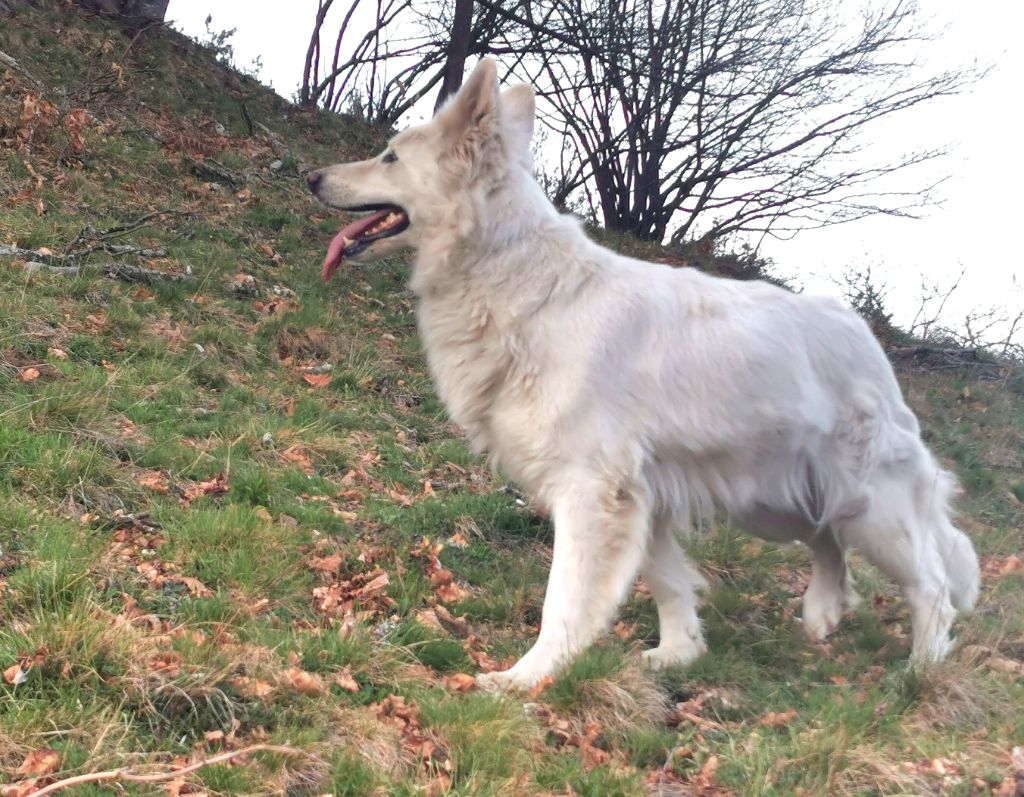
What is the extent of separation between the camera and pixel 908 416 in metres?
4.32

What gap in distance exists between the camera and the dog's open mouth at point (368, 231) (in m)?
4.18

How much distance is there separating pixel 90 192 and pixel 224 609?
21.7ft

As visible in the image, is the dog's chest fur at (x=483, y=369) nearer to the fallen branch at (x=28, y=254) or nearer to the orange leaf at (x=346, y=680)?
the orange leaf at (x=346, y=680)

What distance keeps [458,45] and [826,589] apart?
11247 millimetres

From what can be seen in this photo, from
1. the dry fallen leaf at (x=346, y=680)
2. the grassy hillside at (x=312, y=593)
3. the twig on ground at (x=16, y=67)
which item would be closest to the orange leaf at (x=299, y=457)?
the grassy hillside at (x=312, y=593)

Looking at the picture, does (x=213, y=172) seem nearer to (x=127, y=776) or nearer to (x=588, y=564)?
(x=588, y=564)

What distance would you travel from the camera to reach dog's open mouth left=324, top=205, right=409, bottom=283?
4.18 metres

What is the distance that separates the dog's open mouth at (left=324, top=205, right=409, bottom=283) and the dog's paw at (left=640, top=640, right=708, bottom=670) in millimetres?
2117

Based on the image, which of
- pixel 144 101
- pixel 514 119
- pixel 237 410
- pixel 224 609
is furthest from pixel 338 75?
pixel 224 609

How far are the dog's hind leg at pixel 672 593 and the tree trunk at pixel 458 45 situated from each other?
10575 mm

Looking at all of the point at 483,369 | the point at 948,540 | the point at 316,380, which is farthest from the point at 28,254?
the point at 948,540

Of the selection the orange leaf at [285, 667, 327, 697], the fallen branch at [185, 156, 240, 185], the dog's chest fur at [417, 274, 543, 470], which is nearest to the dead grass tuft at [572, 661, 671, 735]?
the orange leaf at [285, 667, 327, 697]

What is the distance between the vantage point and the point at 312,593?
12.5 feet

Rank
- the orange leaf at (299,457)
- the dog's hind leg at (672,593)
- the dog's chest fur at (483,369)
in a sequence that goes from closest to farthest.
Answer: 1. the dog's chest fur at (483,369)
2. the dog's hind leg at (672,593)
3. the orange leaf at (299,457)
